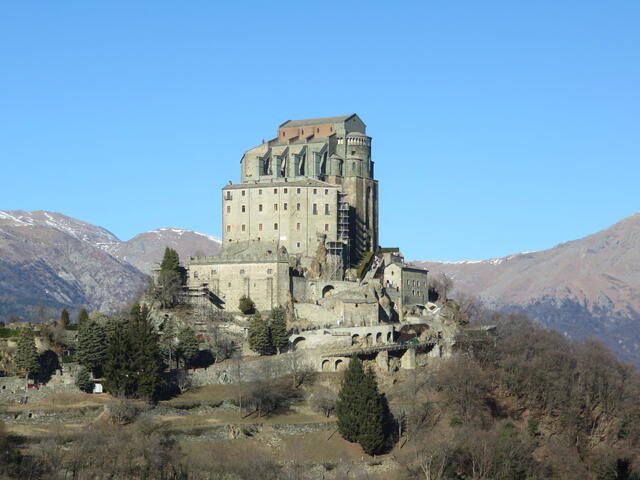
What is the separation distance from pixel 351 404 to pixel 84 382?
18.3 meters

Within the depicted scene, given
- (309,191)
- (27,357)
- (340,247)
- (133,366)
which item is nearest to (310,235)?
(340,247)

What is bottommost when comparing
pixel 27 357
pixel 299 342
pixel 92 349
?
pixel 27 357

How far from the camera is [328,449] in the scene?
8594 cm

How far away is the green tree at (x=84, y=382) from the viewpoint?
87.8 metres

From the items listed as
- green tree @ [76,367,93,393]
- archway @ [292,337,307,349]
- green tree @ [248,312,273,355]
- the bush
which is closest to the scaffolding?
archway @ [292,337,307,349]

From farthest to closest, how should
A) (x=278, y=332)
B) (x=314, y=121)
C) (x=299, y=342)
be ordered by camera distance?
(x=314, y=121)
(x=299, y=342)
(x=278, y=332)

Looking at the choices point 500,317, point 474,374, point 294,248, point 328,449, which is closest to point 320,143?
point 294,248

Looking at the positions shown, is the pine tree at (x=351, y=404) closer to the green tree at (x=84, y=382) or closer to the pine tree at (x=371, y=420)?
the pine tree at (x=371, y=420)

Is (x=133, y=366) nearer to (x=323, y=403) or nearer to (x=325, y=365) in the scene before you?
(x=323, y=403)

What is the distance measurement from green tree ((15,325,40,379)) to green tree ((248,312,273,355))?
17188 mm

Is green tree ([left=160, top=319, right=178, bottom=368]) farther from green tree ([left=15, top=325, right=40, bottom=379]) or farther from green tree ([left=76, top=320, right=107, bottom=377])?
green tree ([left=15, top=325, right=40, bottom=379])

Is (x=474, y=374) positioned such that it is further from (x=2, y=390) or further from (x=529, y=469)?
(x=2, y=390)

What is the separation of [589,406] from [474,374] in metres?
10.1

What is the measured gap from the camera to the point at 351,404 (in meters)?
87.4
